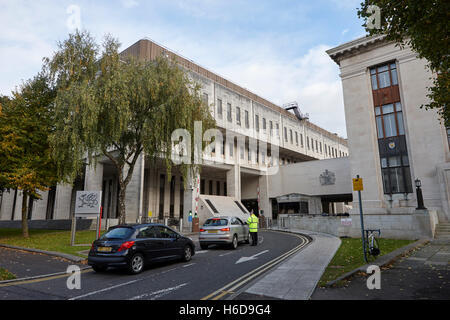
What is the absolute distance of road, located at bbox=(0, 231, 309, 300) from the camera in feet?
20.3

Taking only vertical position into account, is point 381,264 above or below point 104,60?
below

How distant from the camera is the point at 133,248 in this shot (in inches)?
340

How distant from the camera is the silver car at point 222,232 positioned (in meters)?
14.0

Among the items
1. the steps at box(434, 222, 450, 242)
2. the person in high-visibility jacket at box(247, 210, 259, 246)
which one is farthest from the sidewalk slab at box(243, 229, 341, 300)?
the steps at box(434, 222, 450, 242)

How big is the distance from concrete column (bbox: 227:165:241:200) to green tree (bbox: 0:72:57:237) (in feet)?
79.1

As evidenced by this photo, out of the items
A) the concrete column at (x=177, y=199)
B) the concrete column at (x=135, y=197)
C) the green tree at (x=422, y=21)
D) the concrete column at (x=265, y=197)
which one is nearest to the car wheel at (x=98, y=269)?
the green tree at (x=422, y=21)

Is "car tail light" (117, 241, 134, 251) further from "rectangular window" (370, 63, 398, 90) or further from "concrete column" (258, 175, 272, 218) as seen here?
"concrete column" (258, 175, 272, 218)

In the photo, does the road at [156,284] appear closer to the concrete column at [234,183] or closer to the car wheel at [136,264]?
the car wheel at [136,264]

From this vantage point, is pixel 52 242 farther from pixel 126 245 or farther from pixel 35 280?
pixel 126 245

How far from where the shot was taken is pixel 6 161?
17.2m

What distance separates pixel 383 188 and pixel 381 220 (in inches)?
279

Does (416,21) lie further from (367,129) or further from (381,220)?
(367,129)

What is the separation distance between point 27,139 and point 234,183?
26.1m
